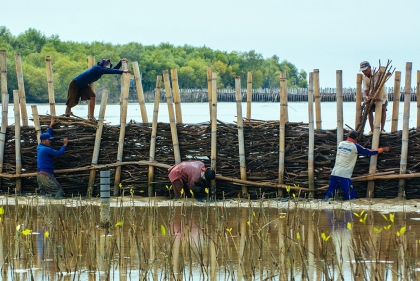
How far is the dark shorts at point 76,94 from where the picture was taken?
15.0 meters

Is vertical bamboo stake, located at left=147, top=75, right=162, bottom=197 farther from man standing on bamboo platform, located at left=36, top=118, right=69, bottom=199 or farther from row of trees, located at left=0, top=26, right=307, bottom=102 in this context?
row of trees, located at left=0, top=26, right=307, bottom=102

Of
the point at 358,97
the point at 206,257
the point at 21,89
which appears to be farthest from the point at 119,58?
the point at 206,257

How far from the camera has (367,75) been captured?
1427 centimetres

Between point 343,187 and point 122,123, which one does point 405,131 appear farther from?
point 122,123

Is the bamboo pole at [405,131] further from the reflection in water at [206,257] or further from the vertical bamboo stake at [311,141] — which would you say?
the reflection in water at [206,257]

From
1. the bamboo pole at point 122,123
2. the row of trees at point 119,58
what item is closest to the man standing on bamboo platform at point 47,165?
the bamboo pole at point 122,123

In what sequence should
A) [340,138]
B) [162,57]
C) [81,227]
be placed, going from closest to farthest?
[81,227]
[340,138]
[162,57]

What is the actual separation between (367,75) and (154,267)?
696 centimetres

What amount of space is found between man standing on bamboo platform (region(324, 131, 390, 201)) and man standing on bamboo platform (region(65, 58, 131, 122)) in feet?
Answer: 13.1

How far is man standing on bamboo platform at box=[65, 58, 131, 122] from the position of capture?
14.6 m

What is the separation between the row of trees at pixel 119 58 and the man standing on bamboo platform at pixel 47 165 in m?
56.1

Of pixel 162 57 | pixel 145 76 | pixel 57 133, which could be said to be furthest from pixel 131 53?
pixel 57 133

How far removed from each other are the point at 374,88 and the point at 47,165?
5.89 m

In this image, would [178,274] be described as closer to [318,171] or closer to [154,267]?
[154,267]
